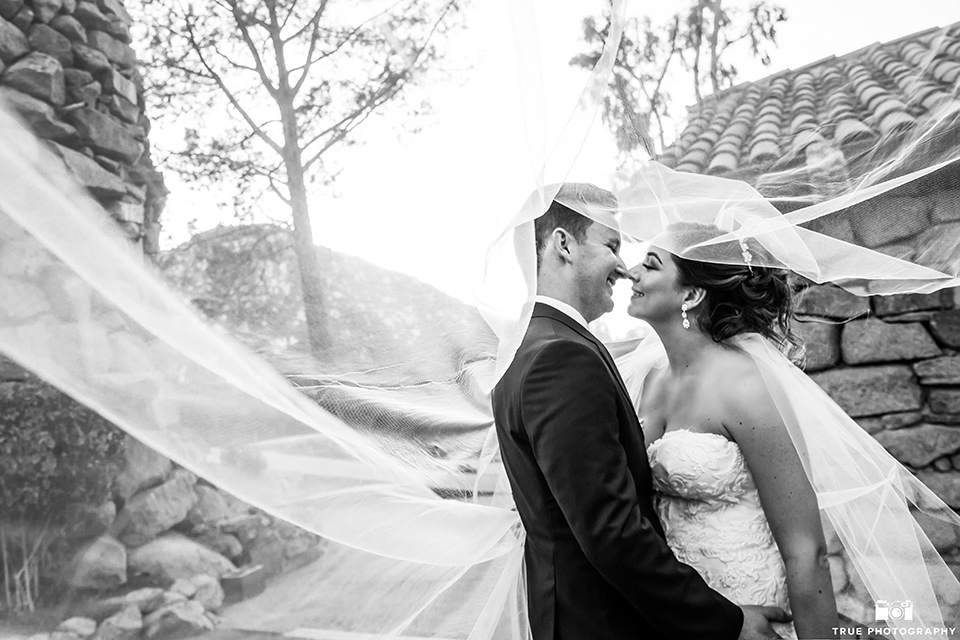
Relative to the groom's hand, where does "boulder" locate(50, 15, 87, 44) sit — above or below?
above

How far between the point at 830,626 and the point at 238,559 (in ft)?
5.20

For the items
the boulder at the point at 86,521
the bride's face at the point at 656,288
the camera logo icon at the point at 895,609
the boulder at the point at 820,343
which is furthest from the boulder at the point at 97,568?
the boulder at the point at 820,343

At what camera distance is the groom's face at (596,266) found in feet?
6.05

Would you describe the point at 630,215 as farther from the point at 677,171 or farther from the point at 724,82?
the point at 724,82

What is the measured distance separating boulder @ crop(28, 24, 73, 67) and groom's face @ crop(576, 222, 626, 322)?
3.82 feet

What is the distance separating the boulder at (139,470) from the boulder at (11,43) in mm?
956

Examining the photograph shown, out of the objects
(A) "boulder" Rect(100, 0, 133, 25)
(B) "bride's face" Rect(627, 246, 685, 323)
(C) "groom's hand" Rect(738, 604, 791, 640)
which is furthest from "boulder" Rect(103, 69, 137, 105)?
(C) "groom's hand" Rect(738, 604, 791, 640)

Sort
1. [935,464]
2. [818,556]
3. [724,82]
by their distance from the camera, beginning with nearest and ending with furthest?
1. [724,82]
2. [818,556]
3. [935,464]

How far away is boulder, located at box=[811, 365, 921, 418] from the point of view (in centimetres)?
400

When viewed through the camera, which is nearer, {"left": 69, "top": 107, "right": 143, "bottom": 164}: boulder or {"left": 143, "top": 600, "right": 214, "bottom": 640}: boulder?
{"left": 69, "top": 107, "right": 143, "bottom": 164}: boulder

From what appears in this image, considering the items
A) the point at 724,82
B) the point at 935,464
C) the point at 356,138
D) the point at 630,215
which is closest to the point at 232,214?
the point at 356,138

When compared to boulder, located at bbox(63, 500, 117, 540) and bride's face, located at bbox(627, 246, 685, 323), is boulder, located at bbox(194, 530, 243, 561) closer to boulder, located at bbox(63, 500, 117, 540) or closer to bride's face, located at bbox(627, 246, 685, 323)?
boulder, located at bbox(63, 500, 117, 540)

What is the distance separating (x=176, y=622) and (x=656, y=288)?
1535 millimetres

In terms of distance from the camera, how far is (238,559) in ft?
6.68
